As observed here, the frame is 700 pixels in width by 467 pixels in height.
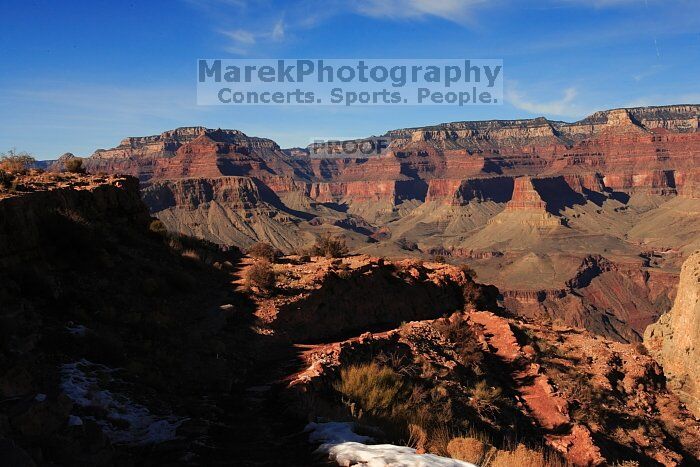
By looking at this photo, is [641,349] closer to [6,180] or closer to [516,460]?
[516,460]

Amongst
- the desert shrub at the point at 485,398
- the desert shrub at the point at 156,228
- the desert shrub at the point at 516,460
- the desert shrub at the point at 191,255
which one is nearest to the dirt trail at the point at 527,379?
the desert shrub at the point at 485,398

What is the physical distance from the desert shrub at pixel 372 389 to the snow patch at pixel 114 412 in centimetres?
320

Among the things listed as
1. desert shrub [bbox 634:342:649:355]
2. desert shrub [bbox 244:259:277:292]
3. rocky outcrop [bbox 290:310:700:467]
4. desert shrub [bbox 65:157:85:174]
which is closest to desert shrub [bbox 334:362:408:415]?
rocky outcrop [bbox 290:310:700:467]

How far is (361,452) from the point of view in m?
6.32

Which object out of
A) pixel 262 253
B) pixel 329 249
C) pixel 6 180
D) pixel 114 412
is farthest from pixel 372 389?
pixel 329 249

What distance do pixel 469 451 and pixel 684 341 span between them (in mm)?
19449

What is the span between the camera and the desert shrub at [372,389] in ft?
31.4

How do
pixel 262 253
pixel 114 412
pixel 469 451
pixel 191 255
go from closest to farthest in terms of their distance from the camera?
pixel 469 451 < pixel 114 412 < pixel 191 255 < pixel 262 253

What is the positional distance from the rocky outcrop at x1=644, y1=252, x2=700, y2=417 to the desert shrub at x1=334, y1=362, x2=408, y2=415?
14194 millimetres

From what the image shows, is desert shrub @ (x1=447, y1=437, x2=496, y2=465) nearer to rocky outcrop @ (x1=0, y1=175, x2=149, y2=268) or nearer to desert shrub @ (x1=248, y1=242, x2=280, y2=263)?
rocky outcrop @ (x1=0, y1=175, x2=149, y2=268)

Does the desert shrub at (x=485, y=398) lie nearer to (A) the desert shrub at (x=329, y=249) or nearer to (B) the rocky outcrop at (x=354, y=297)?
(B) the rocky outcrop at (x=354, y=297)

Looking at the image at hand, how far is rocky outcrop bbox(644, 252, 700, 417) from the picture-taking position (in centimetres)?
1962

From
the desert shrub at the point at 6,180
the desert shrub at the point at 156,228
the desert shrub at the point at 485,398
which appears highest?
the desert shrub at the point at 6,180

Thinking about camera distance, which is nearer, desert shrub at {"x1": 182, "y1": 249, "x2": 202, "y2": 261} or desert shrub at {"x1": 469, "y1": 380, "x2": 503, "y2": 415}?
desert shrub at {"x1": 469, "y1": 380, "x2": 503, "y2": 415}
